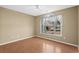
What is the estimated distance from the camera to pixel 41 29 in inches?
274

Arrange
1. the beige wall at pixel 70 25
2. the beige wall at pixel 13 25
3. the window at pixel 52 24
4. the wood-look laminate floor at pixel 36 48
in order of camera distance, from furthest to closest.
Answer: the window at pixel 52 24 → the beige wall at pixel 13 25 → the beige wall at pixel 70 25 → the wood-look laminate floor at pixel 36 48

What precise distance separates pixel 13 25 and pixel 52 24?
2579mm

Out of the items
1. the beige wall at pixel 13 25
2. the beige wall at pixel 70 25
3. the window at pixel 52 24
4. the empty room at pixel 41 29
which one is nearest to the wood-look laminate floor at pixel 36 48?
the empty room at pixel 41 29

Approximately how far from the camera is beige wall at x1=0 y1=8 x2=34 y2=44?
169 inches

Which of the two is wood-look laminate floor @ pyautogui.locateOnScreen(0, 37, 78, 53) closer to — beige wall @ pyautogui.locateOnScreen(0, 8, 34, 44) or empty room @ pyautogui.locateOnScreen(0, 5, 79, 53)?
empty room @ pyautogui.locateOnScreen(0, 5, 79, 53)

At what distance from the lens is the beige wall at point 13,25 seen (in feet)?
14.1

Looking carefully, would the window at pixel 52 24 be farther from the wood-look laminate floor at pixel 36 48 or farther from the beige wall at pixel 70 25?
the wood-look laminate floor at pixel 36 48

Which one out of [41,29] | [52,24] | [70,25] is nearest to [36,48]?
[70,25]

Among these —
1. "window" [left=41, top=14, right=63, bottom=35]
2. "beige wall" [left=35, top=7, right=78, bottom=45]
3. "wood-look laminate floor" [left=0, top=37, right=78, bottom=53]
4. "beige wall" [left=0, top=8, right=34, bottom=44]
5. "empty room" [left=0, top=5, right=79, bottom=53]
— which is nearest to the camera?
"wood-look laminate floor" [left=0, top=37, right=78, bottom=53]

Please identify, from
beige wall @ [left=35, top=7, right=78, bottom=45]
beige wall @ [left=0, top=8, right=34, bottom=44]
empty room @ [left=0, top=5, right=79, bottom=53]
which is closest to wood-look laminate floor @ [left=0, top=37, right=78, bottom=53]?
empty room @ [left=0, top=5, right=79, bottom=53]

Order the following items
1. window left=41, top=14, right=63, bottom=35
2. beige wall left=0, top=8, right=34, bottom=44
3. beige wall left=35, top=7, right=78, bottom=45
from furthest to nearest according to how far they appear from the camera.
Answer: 1. window left=41, top=14, right=63, bottom=35
2. beige wall left=0, top=8, right=34, bottom=44
3. beige wall left=35, top=7, right=78, bottom=45
